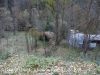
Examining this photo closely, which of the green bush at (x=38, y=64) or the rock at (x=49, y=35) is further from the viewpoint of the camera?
the rock at (x=49, y=35)

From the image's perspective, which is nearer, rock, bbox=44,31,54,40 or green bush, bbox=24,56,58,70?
green bush, bbox=24,56,58,70

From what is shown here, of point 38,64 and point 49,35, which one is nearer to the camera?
point 38,64

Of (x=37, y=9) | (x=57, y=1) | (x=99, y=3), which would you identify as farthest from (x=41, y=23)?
(x=99, y=3)

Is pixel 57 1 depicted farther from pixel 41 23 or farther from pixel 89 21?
pixel 89 21

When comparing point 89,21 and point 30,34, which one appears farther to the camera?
point 30,34

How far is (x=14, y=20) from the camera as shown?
52.7 ft

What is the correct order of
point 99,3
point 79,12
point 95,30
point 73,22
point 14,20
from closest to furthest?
1. point 99,3
2. point 95,30
3. point 79,12
4. point 73,22
5. point 14,20

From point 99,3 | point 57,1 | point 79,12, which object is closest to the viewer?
point 99,3

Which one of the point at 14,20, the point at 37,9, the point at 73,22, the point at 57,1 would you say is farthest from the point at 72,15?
the point at 14,20

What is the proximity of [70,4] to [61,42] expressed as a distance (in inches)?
120

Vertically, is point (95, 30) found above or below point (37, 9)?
below

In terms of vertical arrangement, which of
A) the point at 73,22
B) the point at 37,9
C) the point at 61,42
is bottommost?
the point at 61,42

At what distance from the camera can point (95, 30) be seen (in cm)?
1063

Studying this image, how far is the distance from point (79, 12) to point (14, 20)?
697 centimetres
